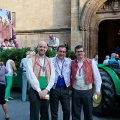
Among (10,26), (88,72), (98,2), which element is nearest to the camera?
(88,72)

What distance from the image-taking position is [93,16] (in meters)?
16.4

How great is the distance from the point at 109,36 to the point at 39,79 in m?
17.8

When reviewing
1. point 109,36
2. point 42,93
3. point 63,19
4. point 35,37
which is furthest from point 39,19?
point 42,93

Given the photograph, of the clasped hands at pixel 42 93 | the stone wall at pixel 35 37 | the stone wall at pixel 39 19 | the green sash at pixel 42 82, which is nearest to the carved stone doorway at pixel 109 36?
the stone wall at pixel 35 37

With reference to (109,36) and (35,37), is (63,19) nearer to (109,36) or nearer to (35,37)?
(35,37)

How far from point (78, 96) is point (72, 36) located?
11.1 meters

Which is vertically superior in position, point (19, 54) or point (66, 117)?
point (19, 54)

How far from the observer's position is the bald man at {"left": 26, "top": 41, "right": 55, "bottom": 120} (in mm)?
4930

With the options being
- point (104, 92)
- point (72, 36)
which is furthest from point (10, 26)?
point (104, 92)

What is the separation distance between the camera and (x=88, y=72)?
541cm

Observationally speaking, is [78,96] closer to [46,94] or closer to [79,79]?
[79,79]

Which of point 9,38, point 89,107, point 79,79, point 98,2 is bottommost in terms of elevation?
point 89,107

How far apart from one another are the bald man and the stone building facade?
36.9 ft

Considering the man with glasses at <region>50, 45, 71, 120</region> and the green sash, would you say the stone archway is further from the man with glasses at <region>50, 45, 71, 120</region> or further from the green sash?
the green sash
